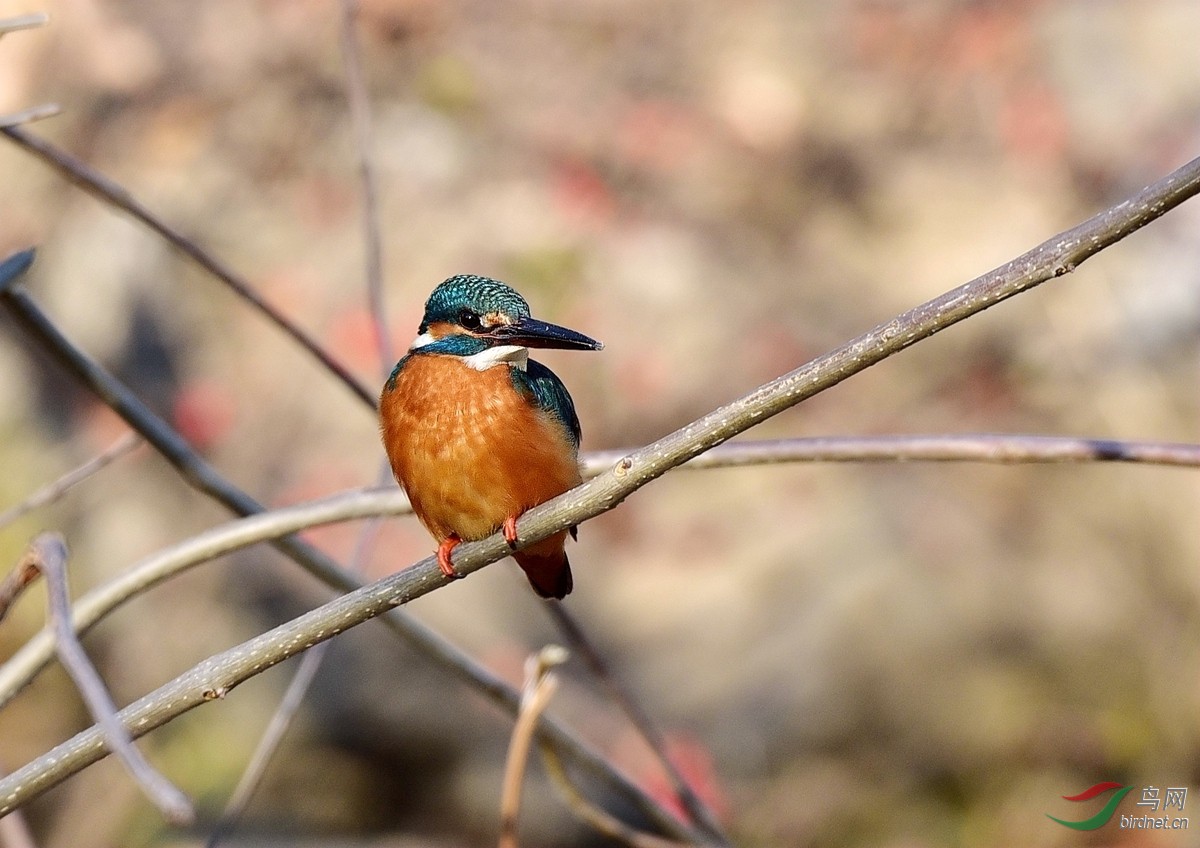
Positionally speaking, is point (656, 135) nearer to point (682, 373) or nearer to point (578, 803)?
point (682, 373)

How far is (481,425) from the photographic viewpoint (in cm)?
232

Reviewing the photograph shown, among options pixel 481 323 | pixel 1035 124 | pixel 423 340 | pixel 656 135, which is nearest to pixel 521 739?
pixel 481 323

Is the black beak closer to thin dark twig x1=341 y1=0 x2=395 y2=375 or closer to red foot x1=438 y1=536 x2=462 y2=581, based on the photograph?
thin dark twig x1=341 y1=0 x2=395 y2=375

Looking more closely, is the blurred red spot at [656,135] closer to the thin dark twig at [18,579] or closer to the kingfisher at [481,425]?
the kingfisher at [481,425]

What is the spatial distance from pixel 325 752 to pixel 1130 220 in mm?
4980

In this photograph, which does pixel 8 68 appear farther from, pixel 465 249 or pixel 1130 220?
pixel 1130 220

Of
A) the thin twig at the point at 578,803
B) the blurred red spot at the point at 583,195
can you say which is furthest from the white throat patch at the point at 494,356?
the blurred red spot at the point at 583,195

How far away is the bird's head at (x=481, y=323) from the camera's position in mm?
2398

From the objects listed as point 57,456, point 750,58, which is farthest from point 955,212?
point 57,456

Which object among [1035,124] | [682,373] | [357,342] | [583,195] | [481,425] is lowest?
[481,425]

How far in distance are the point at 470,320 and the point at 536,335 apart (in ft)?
0.73

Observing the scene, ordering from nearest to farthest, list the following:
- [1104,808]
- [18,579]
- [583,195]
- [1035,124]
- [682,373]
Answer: [18,579] < [1104,808] < [682,373] < [583,195] < [1035,124]

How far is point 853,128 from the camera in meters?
8.30

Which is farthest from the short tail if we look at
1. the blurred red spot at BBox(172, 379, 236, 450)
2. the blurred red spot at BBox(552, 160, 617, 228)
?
the blurred red spot at BBox(552, 160, 617, 228)
